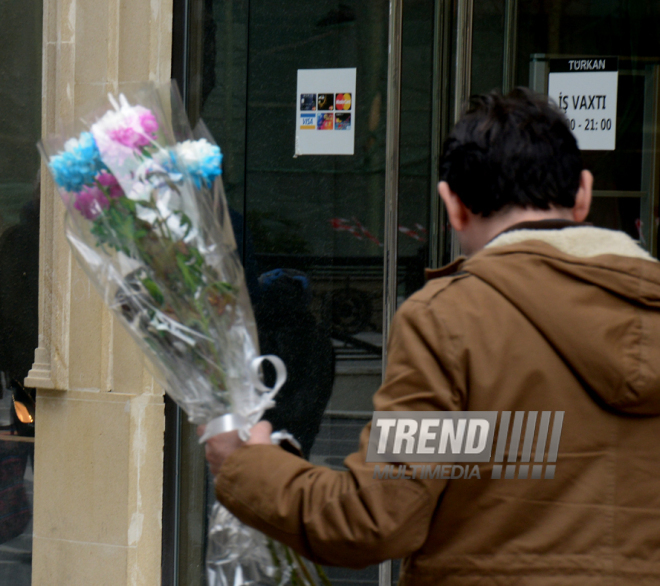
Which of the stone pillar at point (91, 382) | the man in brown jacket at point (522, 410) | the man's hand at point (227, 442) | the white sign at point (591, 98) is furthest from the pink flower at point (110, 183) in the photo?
the white sign at point (591, 98)

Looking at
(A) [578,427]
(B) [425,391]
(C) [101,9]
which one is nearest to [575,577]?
(A) [578,427]

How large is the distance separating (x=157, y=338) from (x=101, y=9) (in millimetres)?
2587

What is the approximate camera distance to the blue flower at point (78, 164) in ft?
5.30

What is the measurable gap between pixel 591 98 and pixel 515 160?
7.78ft

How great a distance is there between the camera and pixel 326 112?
3.83m

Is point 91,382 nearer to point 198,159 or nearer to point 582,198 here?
point 198,159

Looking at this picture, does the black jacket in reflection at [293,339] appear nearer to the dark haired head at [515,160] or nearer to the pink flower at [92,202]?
the pink flower at [92,202]

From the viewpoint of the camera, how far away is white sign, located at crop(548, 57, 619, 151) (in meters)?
3.55

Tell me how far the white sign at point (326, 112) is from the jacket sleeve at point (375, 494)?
2598 millimetres

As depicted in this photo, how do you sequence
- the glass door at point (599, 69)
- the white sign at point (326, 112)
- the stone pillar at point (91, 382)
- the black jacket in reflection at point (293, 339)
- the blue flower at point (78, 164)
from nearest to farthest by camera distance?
1. the blue flower at point (78, 164)
2. the glass door at point (599, 69)
3. the stone pillar at point (91, 382)
4. the white sign at point (326, 112)
5. the black jacket in reflection at point (293, 339)

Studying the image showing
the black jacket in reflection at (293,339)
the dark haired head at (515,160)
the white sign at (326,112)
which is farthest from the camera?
the black jacket in reflection at (293,339)

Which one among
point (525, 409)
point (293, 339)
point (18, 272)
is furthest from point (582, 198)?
point (18, 272)

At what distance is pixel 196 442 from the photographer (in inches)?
155

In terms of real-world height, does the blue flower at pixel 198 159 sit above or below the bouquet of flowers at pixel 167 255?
above
